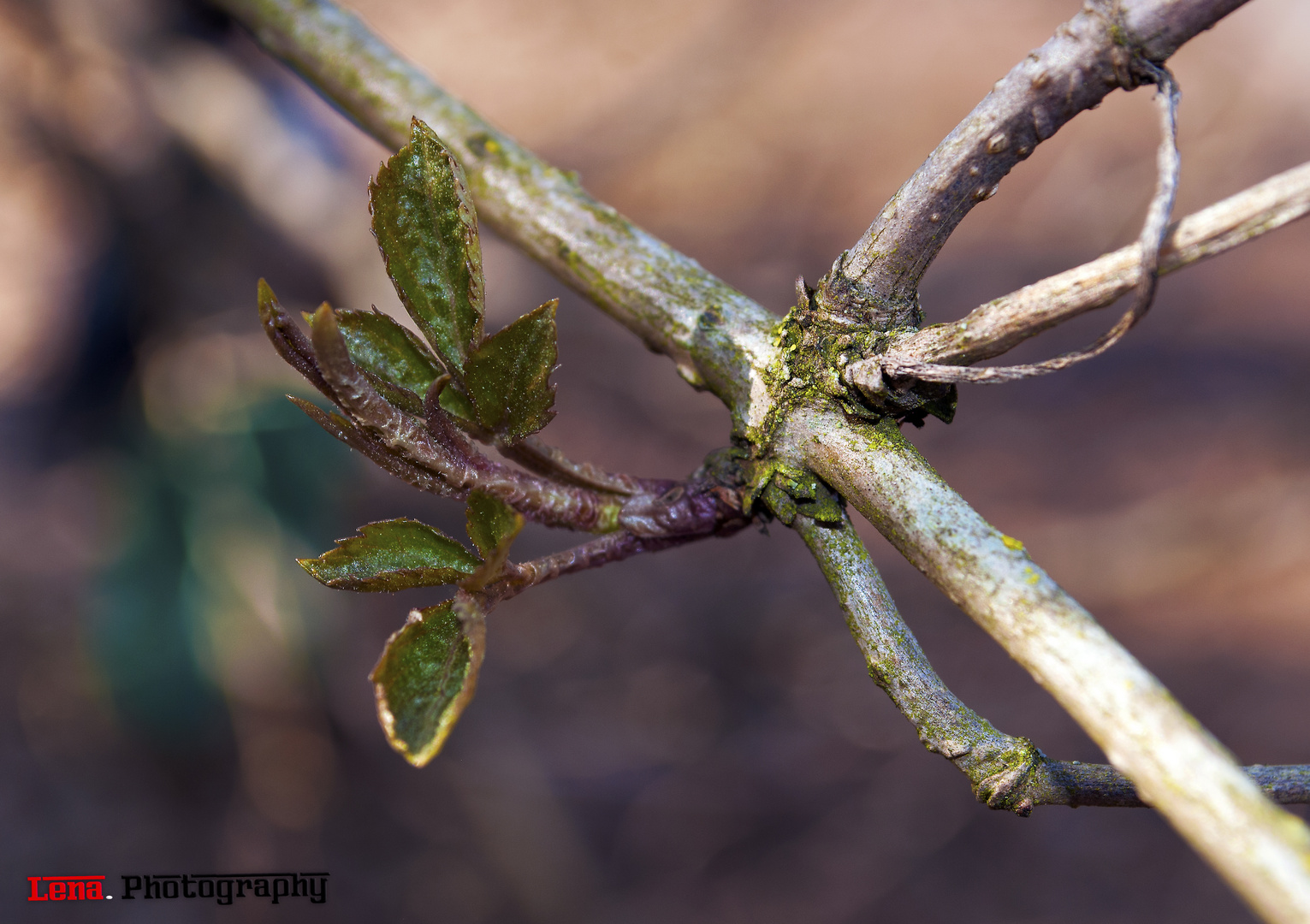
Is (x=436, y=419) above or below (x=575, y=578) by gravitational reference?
below

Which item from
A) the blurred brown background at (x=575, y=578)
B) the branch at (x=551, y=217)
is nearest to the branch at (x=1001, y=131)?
the branch at (x=551, y=217)

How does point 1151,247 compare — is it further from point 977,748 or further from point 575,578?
point 575,578

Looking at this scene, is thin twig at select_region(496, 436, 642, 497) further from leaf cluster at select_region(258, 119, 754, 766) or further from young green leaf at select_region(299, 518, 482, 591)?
young green leaf at select_region(299, 518, 482, 591)

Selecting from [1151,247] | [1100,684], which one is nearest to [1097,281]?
[1151,247]

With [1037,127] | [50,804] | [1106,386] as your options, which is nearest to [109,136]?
[50,804]

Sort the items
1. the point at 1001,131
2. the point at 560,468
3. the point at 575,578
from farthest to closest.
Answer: the point at 575,578
the point at 560,468
the point at 1001,131

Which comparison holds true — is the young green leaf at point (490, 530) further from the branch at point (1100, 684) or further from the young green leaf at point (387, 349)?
the branch at point (1100, 684)

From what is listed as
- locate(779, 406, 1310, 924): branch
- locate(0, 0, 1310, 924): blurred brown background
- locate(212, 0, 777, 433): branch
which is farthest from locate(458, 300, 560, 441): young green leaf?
locate(0, 0, 1310, 924): blurred brown background
